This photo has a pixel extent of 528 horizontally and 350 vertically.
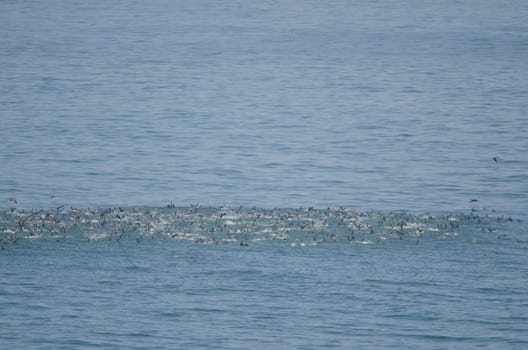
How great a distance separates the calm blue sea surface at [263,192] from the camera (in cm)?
3916

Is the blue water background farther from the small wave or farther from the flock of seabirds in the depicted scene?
the small wave

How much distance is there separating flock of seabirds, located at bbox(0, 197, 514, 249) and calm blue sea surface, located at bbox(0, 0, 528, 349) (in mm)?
147

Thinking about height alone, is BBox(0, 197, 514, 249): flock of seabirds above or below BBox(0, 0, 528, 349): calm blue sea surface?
above

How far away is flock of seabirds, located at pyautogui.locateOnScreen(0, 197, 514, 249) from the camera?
47.0 m

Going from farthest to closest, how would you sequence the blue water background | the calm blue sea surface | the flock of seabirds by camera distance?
the blue water background, the flock of seabirds, the calm blue sea surface

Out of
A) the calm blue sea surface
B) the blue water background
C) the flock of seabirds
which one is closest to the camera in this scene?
the calm blue sea surface

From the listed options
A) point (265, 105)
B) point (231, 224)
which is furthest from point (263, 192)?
point (265, 105)

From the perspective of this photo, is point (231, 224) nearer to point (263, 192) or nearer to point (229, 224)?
point (229, 224)

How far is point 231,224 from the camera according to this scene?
1933 inches

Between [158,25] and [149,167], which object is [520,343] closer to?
[149,167]

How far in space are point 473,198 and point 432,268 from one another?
644 inches

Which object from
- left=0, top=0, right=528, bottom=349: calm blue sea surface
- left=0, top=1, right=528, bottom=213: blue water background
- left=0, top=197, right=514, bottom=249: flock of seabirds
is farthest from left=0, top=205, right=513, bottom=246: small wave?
left=0, top=1, right=528, bottom=213: blue water background

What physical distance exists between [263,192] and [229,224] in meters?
13.4

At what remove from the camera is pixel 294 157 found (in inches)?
3073
